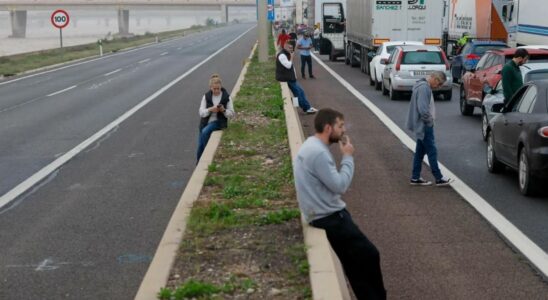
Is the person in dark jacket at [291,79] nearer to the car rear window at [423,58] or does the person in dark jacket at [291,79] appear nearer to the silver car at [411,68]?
the silver car at [411,68]

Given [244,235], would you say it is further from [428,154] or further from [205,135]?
[205,135]

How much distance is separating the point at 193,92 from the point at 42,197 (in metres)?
18.5

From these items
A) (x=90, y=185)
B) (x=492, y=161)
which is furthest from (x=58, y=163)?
(x=492, y=161)

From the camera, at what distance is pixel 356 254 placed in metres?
6.62

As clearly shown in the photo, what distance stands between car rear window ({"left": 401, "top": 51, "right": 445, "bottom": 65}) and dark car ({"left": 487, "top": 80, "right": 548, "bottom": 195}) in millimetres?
13262

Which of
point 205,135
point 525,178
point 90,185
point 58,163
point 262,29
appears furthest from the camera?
point 262,29

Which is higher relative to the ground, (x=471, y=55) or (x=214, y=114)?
(x=214, y=114)

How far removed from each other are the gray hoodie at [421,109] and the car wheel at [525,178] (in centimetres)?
→ 133

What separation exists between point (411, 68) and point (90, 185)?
48.7ft

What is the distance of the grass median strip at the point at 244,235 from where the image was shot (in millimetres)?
6934

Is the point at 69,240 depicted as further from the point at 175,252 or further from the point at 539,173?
the point at 539,173

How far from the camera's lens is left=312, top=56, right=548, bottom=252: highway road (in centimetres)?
Result: 1057

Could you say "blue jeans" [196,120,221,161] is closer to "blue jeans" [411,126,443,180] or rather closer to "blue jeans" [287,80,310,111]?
"blue jeans" [411,126,443,180]

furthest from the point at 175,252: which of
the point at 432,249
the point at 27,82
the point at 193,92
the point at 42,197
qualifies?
the point at 27,82
